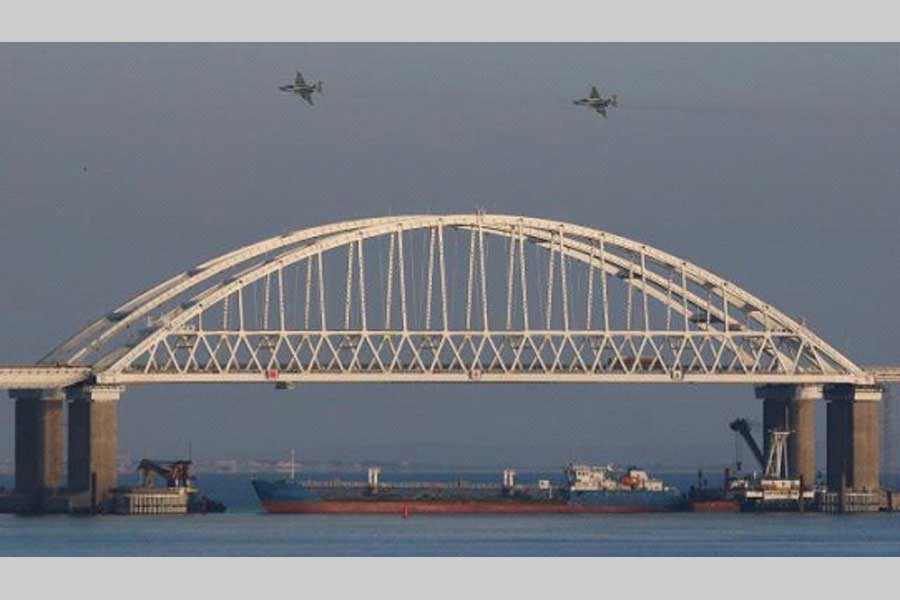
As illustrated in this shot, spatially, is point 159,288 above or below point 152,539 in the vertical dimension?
above

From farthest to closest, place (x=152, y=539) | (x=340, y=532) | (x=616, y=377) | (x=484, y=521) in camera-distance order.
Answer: (x=616, y=377) → (x=484, y=521) → (x=340, y=532) → (x=152, y=539)

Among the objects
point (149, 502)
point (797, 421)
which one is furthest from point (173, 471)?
point (797, 421)

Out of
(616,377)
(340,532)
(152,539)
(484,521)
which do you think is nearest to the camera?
(152,539)

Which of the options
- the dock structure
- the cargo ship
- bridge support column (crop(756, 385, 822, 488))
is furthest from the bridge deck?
bridge support column (crop(756, 385, 822, 488))

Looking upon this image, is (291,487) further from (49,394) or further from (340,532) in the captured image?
(340,532)

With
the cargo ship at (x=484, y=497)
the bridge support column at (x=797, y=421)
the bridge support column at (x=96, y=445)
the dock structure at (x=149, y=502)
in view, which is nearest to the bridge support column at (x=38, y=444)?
the bridge support column at (x=96, y=445)

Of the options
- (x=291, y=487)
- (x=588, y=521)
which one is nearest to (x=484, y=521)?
(x=588, y=521)

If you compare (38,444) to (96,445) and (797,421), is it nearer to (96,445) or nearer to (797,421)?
(96,445)
